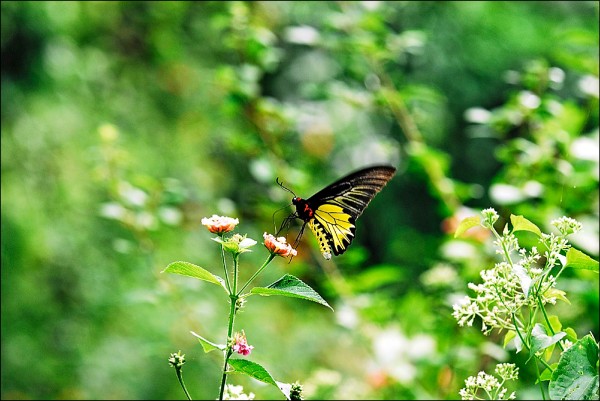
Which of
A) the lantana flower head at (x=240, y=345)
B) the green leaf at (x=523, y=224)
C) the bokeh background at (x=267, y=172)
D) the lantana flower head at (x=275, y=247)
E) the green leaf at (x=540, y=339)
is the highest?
the bokeh background at (x=267, y=172)

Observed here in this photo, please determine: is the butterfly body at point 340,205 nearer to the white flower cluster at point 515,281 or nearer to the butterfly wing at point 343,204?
the butterfly wing at point 343,204

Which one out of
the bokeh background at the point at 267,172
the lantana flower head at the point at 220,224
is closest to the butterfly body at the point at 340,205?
the bokeh background at the point at 267,172

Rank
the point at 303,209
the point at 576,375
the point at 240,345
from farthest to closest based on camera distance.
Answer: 1. the point at 303,209
2. the point at 240,345
3. the point at 576,375

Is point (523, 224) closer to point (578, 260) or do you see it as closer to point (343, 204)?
point (578, 260)

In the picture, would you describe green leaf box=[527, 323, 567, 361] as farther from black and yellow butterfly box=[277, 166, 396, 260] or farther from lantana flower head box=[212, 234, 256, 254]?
black and yellow butterfly box=[277, 166, 396, 260]

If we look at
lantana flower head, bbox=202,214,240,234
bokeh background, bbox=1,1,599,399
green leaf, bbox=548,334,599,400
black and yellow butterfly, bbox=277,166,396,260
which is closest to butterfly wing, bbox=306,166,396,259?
black and yellow butterfly, bbox=277,166,396,260

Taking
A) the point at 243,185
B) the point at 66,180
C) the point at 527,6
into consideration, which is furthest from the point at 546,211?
the point at 527,6

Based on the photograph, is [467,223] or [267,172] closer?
[467,223]

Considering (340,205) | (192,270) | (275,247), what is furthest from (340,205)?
(192,270)
